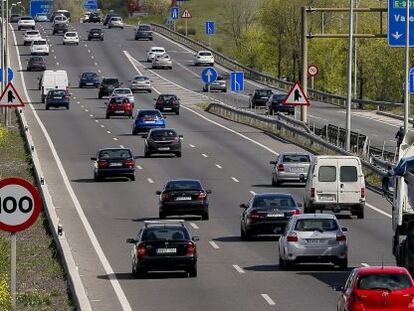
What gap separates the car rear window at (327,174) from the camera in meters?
48.7

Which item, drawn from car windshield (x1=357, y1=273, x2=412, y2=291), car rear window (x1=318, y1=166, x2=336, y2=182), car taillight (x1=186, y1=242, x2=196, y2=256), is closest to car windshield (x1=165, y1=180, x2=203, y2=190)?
car rear window (x1=318, y1=166, x2=336, y2=182)

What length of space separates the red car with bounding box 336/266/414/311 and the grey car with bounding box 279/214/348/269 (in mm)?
10267

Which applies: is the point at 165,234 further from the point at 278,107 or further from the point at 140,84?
the point at 140,84

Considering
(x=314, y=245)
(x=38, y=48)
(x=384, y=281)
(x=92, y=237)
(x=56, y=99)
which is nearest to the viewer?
(x=384, y=281)

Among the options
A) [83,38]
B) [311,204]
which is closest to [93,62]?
[83,38]

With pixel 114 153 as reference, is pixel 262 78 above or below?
below

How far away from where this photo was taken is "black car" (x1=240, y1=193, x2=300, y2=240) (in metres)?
42.3

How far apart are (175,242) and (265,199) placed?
8.87 meters

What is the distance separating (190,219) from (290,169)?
985 centimetres

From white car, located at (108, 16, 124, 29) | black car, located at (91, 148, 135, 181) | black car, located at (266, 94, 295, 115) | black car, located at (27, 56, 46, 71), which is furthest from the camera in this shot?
white car, located at (108, 16, 124, 29)

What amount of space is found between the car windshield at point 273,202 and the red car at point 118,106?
49.2 m

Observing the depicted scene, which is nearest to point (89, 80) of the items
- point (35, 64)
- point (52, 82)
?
point (35, 64)

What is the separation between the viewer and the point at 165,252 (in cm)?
A: 3431

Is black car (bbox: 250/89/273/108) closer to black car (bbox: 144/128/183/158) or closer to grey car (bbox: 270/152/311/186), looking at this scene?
black car (bbox: 144/128/183/158)
